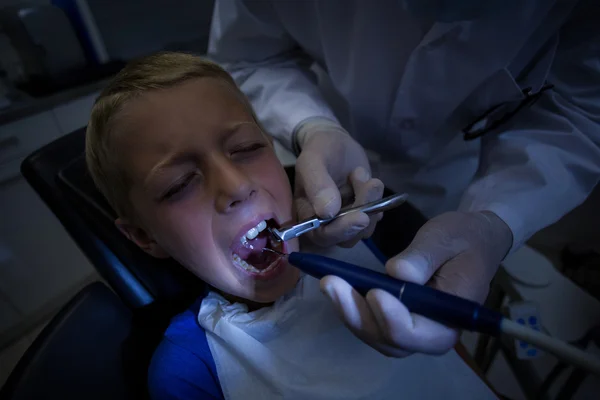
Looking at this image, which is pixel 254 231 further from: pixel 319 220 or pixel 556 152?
pixel 556 152

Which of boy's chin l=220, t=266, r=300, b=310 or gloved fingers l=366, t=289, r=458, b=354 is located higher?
gloved fingers l=366, t=289, r=458, b=354

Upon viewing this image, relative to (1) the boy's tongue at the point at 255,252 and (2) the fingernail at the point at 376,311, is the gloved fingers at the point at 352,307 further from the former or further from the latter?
(1) the boy's tongue at the point at 255,252

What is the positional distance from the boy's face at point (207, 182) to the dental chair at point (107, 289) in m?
0.18

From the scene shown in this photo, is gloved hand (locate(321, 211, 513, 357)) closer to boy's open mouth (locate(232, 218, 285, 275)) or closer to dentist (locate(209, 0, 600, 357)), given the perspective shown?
dentist (locate(209, 0, 600, 357))

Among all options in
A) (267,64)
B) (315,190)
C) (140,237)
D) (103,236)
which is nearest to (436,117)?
(315,190)

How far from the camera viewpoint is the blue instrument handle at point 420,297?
0.37 meters

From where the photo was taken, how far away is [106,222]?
0.82 meters

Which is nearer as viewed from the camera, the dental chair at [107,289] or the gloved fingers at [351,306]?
the gloved fingers at [351,306]

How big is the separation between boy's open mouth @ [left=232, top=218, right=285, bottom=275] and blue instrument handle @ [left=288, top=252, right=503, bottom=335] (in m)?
0.15

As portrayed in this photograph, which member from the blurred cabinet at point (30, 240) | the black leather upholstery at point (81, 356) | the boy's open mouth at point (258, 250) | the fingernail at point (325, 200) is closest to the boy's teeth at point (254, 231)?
the boy's open mouth at point (258, 250)

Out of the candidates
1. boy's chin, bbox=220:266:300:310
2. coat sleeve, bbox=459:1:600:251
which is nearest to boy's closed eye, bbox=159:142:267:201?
boy's chin, bbox=220:266:300:310

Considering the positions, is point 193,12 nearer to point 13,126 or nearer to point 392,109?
point 13,126

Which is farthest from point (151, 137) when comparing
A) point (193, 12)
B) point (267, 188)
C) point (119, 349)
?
point (193, 12)

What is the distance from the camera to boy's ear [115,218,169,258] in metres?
0.74
